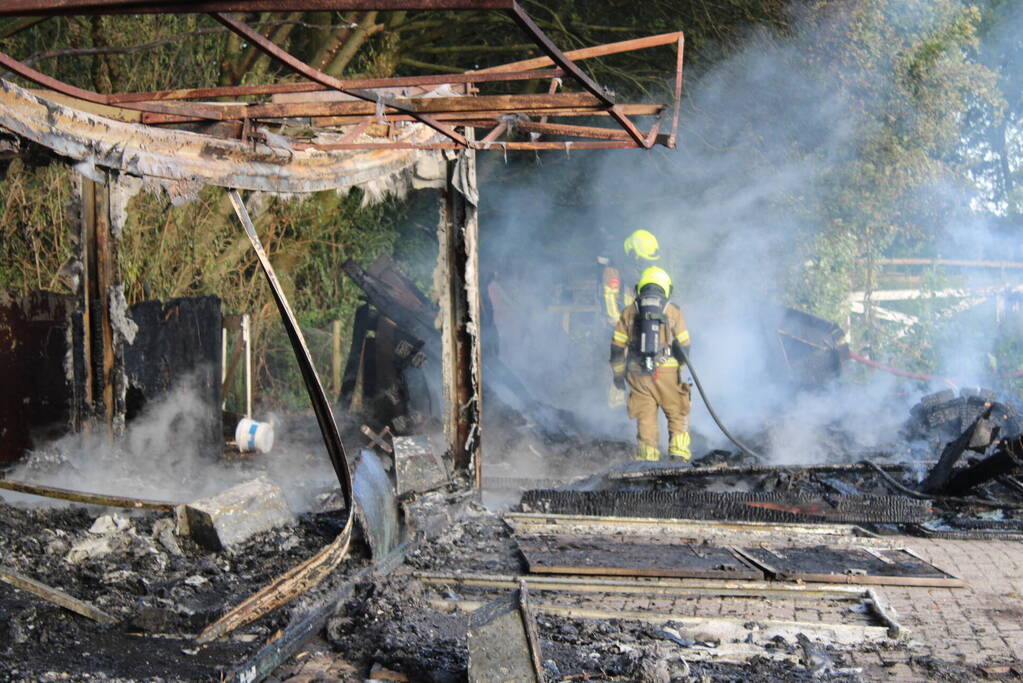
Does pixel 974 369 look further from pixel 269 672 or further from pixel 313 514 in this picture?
pixel 269 672

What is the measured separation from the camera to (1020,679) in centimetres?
433

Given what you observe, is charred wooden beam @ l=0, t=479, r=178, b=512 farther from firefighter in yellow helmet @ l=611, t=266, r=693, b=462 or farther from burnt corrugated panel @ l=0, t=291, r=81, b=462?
firefighter in yellow helmet @ l=611, t=266, r=693, b=462

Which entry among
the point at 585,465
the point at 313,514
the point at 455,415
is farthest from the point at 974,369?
the point at 313,514

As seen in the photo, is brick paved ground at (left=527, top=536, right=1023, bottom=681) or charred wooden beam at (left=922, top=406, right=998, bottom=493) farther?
charred wooden beam at (left=922, top=406, right=998, bottom=493)

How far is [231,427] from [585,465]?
380cm

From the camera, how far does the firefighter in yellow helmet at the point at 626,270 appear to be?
10656 mm

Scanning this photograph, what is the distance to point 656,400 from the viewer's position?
9664 millimetres

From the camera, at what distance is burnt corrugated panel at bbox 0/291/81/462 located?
24.3 feet

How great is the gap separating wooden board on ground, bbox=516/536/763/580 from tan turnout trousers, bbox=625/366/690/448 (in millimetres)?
2873

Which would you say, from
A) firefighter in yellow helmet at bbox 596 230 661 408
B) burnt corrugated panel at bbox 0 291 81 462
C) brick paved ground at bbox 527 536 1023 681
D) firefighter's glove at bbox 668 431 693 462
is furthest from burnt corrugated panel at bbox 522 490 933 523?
burnt corrugated panel at bbox 0 291 81 462

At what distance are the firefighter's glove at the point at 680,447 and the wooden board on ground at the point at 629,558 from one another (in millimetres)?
2716

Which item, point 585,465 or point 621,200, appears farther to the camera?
point 621,200

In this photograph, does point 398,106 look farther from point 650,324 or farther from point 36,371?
point 650,324

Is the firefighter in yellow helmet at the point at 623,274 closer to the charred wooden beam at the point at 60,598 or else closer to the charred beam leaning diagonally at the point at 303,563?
the charred beam leaning diagonally at the point at 303,563
